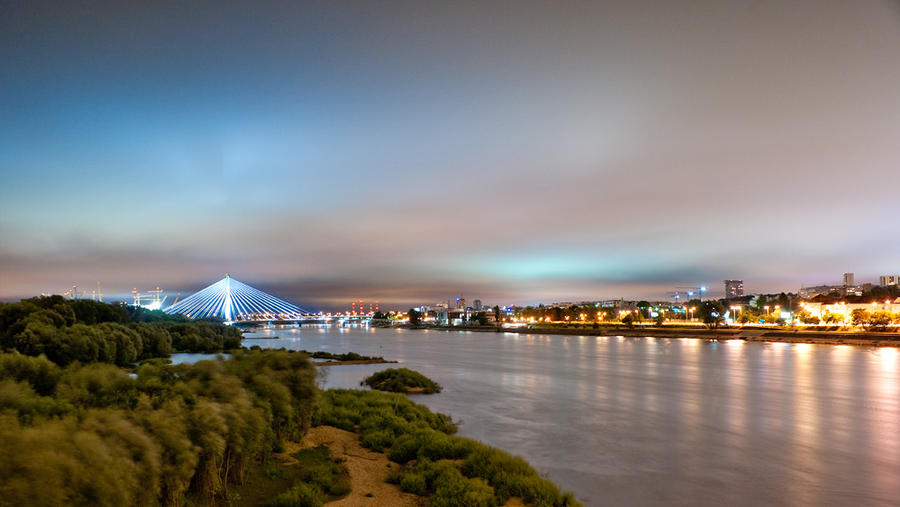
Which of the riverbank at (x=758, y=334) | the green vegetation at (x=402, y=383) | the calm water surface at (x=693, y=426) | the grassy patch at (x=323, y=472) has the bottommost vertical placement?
the riverbank at (x=758, y=334)

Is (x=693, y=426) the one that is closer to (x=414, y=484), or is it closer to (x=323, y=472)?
(x=414, y=484)

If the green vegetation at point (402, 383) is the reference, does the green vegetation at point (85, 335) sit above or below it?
above

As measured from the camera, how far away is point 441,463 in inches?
504

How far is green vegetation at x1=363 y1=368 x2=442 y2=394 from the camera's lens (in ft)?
107

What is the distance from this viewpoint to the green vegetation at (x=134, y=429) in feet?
17.5

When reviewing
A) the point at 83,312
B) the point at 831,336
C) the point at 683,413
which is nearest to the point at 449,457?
the point at 683,413

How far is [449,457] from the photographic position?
14188 mm

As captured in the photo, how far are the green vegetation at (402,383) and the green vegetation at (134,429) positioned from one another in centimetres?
1937

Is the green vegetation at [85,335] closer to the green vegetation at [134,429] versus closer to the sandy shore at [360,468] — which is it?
the sandy shore at [360,468]

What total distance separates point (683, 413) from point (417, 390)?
1573 centimetres

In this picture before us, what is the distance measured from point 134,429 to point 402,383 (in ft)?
88.2

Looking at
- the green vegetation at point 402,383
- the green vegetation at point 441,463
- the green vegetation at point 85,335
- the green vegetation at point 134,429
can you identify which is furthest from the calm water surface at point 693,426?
the green vegetation at point 85,335

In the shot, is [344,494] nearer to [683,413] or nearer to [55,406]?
[55,406]

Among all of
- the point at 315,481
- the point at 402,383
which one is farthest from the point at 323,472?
the point at 402,383
